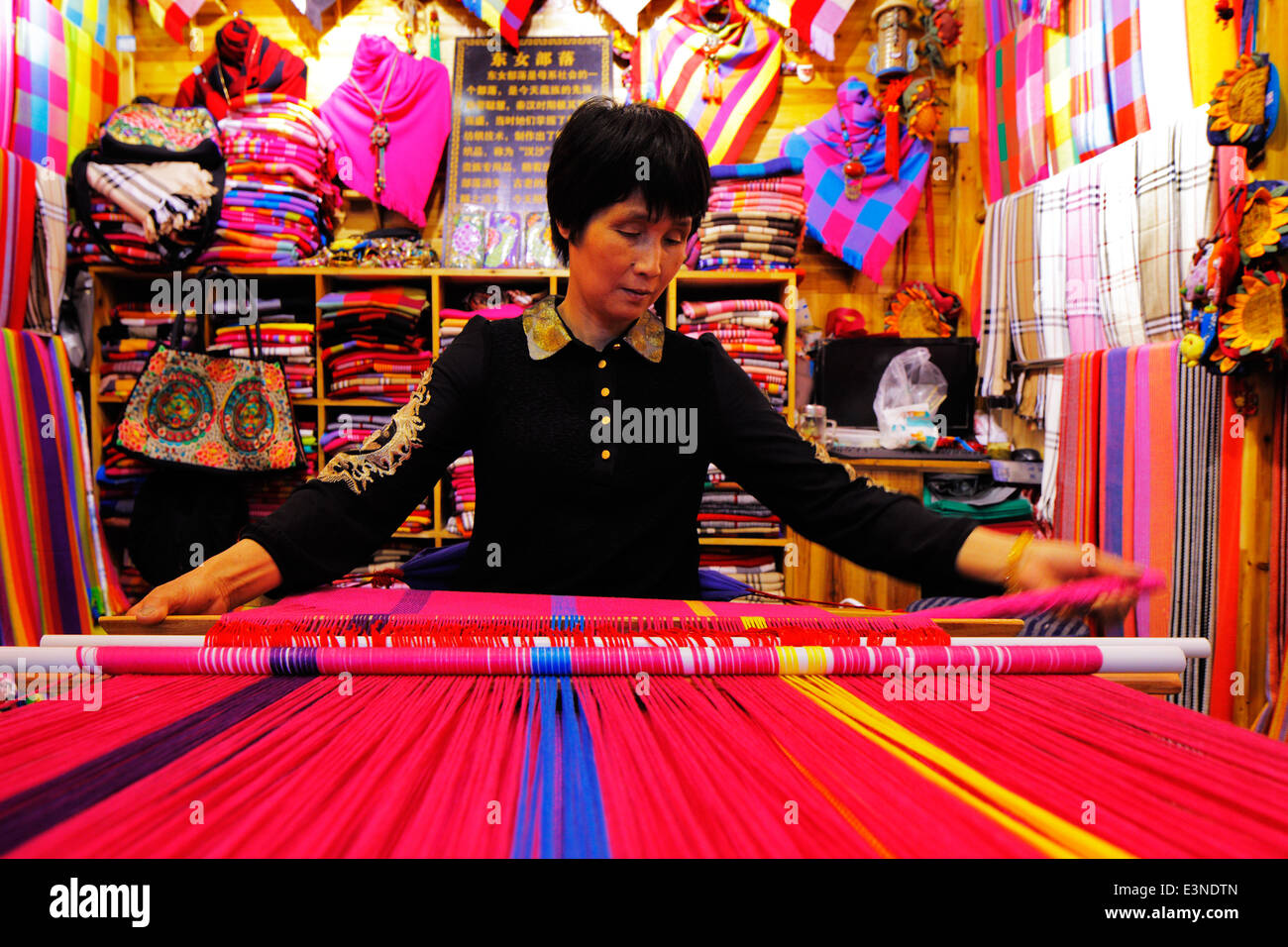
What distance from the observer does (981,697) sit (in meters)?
0.56

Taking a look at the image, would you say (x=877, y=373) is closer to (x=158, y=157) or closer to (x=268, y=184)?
(x=268, y=184)

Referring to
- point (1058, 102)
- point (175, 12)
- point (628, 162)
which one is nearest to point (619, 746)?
point (628, 162)

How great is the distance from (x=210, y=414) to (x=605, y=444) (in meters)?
1.99

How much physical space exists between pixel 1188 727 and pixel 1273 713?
138cm

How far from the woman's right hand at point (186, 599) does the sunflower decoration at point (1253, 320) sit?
1869 millimetres

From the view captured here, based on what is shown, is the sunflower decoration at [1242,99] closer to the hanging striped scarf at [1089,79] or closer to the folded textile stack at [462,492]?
the hanging striped scarf at [1089,79]

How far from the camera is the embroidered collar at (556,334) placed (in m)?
1.22

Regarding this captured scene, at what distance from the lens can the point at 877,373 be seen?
9.36ft

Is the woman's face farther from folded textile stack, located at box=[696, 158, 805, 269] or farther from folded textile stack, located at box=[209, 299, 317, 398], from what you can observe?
folded textile stack, located at box=[209, 299, 317, 398]

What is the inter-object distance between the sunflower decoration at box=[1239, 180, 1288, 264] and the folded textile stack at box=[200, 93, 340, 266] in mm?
2892

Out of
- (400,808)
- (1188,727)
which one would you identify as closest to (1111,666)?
(1188,727)

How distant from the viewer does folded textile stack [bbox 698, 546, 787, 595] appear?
2.78 metres

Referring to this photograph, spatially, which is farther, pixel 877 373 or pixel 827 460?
pixel 877 373

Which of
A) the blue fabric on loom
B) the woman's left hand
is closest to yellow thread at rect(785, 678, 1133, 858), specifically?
the blue fabric on loom
